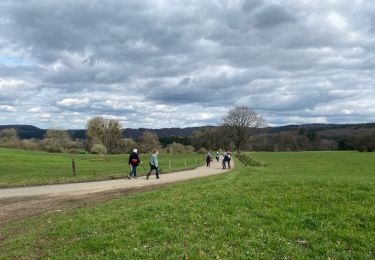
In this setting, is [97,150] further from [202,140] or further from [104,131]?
[202,140]

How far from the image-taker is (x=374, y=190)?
11688mm

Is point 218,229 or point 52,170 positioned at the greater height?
point 218,229

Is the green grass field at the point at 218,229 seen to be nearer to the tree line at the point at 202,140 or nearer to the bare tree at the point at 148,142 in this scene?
the tree line at the point at 202,140

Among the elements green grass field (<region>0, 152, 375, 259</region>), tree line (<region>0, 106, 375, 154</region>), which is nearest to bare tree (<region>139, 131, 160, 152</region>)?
tree line (<region>0, 106, 375, 154</region>)

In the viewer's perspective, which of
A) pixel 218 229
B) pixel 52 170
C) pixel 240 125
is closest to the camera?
pixel 218 229

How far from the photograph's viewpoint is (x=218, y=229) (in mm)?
8570

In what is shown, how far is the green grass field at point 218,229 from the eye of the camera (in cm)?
746

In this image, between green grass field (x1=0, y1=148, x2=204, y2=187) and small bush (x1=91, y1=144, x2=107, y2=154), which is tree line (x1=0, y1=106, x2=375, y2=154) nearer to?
small bush (x1=91, y1=144, x2=107, y2=154)

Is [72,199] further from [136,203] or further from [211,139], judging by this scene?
[211,139]

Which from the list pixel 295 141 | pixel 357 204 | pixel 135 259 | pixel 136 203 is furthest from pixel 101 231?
pixel 295 141

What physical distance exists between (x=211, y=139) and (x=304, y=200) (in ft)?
443

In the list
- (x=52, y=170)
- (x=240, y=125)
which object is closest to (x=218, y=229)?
(x=52, y=170)

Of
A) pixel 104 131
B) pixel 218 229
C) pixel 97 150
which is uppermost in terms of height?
pixel 104 131

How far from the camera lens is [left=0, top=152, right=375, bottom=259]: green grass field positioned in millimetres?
7465
